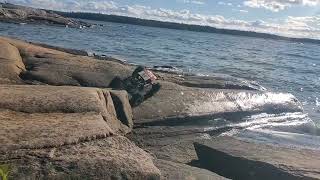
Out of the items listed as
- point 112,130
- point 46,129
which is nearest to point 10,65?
point 112,130

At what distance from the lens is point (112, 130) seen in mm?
6496

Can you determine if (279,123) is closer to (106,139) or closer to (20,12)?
(106,139)

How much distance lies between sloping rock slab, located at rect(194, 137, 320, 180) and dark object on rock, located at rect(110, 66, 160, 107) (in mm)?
2646

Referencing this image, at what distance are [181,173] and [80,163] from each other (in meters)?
1.57

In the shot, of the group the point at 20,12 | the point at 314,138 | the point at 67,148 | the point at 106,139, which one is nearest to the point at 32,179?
the point at 67,148

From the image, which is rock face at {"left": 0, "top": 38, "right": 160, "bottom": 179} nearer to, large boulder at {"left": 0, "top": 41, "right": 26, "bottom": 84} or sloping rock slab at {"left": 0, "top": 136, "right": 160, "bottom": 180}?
sloping rock slab at {"left": 0, "top": 136, "right": 160, "bottom": 180}

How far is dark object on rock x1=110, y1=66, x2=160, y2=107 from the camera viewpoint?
10431mm

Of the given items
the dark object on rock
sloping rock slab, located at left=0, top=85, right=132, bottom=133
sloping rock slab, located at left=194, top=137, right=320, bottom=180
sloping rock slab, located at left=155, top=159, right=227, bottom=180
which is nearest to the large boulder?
sloping rock slab, located at left=0, top=85, right=132, bottom=133

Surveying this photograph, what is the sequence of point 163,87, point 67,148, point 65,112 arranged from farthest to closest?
point 163,87, point 65,112, point 67,148

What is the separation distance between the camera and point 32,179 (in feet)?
16.3

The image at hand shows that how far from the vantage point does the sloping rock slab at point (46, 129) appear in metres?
5.39

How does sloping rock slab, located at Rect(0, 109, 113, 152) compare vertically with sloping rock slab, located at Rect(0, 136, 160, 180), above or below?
above

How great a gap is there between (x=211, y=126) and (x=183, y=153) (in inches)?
87.5

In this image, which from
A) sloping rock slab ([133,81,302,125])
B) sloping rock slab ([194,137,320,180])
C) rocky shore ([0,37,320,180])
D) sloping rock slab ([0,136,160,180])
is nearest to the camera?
sloping rock slab ([0,136,160,180])
